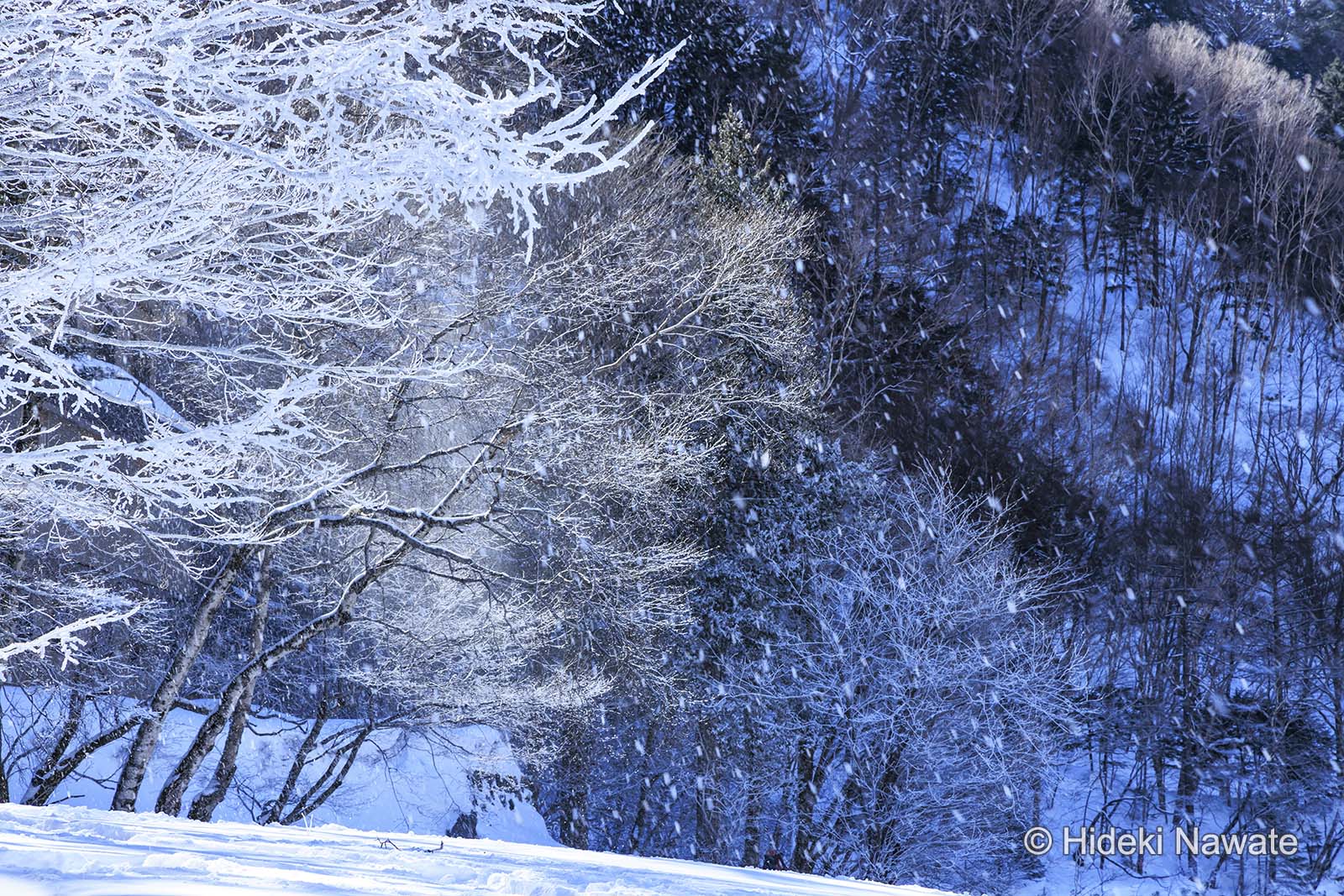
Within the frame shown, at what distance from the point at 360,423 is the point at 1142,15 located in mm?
44185

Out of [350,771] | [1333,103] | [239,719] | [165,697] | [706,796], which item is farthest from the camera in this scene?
[1333,103]

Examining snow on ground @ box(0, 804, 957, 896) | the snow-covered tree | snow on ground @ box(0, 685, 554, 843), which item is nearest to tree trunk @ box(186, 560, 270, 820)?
snow on ground @ box(0, 685, 554, 843)

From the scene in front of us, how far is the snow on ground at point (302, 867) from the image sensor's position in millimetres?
2447

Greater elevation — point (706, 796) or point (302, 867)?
point (706, 796)

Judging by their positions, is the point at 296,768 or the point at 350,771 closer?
the point at 296,768

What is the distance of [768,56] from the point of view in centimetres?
2886

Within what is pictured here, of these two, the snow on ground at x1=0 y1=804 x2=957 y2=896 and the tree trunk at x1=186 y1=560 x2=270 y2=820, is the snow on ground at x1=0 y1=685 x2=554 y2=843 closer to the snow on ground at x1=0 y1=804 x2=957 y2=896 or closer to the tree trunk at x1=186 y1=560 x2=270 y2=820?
the tree trunk at x1=186 y1=560 x2=270 y2=820

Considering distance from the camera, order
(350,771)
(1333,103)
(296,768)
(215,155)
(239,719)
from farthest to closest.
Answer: (1333,103)
(350,771)
(296,768)
(239,719)
(215,155)

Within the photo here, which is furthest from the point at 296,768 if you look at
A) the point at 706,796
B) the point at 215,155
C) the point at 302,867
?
the point at 302,867

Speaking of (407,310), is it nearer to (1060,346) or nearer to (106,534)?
(106,534)

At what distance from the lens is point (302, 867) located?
290 centimetres

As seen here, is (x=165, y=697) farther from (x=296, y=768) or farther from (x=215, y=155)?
(x=215, y=155)

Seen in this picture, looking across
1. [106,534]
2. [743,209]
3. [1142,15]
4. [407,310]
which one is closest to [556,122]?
[407,310]

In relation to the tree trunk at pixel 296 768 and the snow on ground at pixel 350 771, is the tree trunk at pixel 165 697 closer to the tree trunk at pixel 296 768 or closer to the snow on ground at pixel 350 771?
the tree trunk at pixel 296 768
